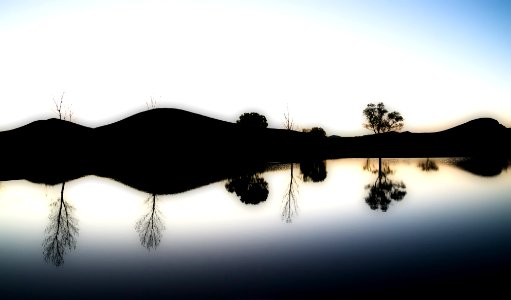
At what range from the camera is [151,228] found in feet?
65.7

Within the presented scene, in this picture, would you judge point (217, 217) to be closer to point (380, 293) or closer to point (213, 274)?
point (213, 274)

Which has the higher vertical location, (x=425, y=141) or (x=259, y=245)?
(x=425, y=141)

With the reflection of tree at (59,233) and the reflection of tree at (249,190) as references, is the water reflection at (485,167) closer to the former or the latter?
the reflection of tree at (249,190)

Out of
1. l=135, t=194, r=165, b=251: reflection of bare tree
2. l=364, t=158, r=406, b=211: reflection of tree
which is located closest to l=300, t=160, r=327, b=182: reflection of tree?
l=364, t=158, r=406, b=211: reflection of tree

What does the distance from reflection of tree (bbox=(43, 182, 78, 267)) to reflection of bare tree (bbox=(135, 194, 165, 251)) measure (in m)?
3.55

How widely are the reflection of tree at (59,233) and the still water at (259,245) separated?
91 mm

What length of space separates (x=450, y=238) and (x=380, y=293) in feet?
27.1

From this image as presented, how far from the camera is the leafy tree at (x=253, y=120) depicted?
16634 centimetres

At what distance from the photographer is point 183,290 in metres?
10.7

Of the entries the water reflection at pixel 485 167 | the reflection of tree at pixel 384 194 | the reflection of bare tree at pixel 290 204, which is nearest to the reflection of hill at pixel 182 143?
the water reflection at pixel 485 167

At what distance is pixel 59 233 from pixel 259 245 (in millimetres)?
12824

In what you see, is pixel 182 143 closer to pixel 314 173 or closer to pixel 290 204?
pixel 314 173

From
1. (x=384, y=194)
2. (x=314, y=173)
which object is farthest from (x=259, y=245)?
(x=314, y=173)

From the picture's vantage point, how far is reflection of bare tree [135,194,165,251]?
17.1 metres
